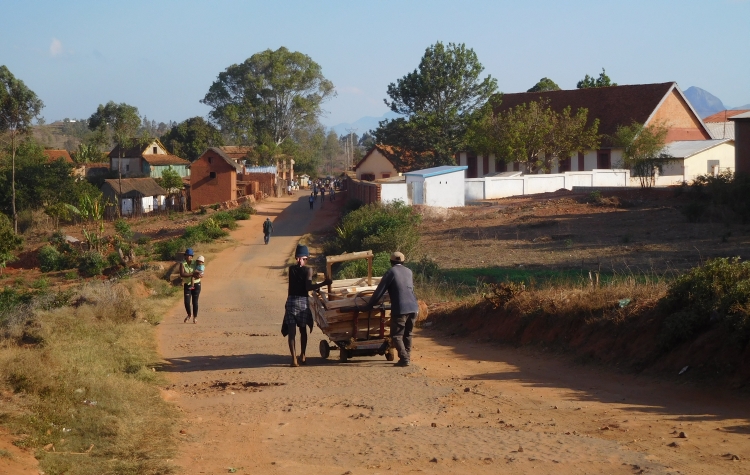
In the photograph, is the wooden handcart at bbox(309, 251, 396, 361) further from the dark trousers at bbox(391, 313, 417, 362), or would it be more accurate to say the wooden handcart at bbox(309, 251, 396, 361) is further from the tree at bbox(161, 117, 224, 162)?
the tree at bbox(161, 117, 224, 162)

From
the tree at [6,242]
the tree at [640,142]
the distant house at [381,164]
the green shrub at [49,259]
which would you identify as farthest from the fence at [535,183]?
the tree at [6,242]

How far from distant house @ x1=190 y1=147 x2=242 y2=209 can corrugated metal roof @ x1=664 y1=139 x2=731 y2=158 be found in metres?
32.0

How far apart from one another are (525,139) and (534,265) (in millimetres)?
37652

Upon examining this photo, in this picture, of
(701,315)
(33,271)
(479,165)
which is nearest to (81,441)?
(701,315)

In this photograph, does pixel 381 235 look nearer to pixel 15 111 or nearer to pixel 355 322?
pixel 355 322

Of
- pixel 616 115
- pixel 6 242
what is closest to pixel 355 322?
pixel 6 242

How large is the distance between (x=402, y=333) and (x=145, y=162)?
7966cm

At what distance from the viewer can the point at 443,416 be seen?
28.3 feet

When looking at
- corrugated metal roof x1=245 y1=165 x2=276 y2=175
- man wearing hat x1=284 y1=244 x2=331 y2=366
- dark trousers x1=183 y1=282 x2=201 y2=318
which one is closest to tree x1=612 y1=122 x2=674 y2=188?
corrugated metal roof x1=245 y1=165 x2=276 y2=175

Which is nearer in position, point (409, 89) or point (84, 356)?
point (84, 356)

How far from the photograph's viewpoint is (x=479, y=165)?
67.4m

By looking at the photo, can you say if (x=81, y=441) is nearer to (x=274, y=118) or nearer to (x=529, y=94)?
(x=529, y=94)

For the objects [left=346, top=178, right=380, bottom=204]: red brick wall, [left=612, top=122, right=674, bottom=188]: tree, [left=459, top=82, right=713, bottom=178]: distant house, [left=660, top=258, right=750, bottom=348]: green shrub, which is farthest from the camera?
[left=459, top=82, right=713, bottom=178]: distant house

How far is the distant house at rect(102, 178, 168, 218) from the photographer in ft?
211
